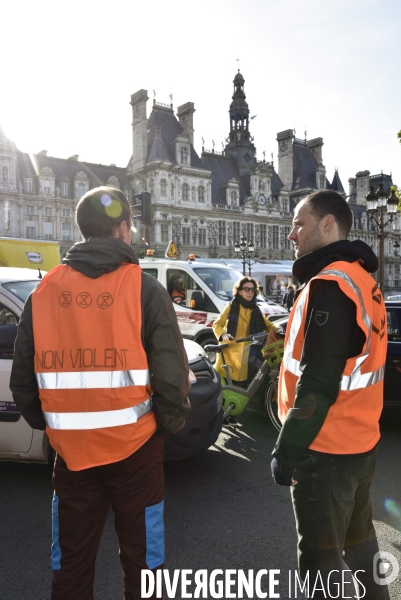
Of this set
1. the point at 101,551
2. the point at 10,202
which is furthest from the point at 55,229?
the point at 101,551

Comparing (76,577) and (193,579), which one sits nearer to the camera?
(76,577)

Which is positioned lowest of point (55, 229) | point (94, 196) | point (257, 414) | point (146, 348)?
point (257, 414)

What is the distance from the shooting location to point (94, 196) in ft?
7.25

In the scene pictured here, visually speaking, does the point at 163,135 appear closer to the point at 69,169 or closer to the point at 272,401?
the point at 69,169

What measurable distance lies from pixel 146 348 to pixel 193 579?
1.73 metres

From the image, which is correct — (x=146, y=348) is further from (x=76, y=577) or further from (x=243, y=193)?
(x=243, y=193)

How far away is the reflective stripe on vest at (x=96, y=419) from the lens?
2.09 m

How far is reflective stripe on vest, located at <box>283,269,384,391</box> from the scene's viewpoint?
2004 millimetres

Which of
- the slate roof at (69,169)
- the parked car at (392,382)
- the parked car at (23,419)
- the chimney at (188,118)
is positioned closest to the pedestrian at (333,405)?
the parked car at (23,419)

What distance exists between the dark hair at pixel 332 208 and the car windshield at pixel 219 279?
277 inches

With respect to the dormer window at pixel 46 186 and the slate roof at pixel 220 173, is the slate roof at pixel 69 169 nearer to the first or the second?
the dormer window at pixel 46 186

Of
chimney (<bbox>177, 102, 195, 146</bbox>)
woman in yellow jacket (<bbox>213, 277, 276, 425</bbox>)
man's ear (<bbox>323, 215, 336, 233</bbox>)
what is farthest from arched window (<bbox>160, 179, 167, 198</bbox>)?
man's ear (<bbox>323, 215, 336, 233</bbox>)

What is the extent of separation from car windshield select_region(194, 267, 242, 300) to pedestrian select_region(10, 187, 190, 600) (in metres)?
7.13

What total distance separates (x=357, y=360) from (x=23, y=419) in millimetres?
2978
